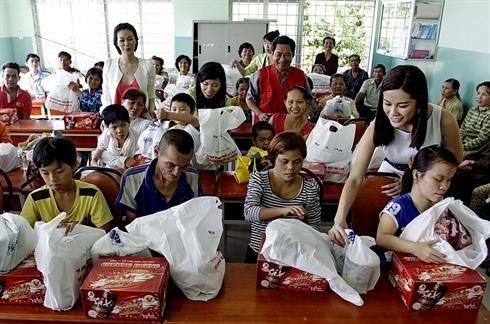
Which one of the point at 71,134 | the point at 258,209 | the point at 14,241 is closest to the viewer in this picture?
the point at 14,241

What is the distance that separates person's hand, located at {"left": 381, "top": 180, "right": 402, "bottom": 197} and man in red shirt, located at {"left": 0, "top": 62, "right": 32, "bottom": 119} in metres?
3.78

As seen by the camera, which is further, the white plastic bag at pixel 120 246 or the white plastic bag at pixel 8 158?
the white plastic bag at pixel 8 158

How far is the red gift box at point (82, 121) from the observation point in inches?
138

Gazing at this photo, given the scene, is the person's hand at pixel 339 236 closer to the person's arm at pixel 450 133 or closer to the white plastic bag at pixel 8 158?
the person's arm at pixel 450 133

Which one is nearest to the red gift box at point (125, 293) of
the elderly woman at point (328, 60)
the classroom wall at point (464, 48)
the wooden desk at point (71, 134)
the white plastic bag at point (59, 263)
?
the white plastic bag at point (59, 263)

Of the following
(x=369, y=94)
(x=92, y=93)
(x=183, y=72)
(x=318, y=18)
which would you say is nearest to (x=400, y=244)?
(x=92, y=93)

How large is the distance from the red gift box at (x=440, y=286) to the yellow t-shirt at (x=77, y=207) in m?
1.18

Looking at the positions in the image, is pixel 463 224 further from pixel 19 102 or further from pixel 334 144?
pixel 19 102

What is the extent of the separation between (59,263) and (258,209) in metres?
0.86

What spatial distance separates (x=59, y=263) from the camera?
3.75 feet

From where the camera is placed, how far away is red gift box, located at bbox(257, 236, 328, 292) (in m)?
1.28

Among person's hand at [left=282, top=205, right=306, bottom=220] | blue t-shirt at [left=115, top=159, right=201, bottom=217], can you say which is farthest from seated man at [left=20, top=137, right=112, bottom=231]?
person's hand at [left=282, top=205, right=306, bottom=220]

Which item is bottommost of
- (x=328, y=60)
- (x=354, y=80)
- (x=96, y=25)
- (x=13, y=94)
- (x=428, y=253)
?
(x=428, y=253)

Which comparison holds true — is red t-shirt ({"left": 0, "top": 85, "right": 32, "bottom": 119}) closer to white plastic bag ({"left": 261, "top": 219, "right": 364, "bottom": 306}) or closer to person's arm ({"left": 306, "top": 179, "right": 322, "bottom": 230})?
person's arm ({"left": 306, "top": 179, "right": 322, "bottom": 230})
